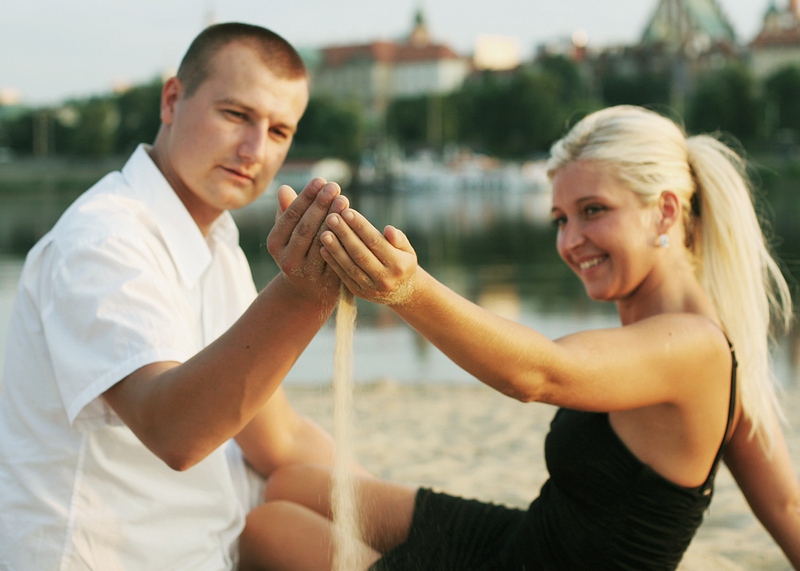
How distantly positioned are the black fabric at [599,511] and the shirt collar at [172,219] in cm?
117

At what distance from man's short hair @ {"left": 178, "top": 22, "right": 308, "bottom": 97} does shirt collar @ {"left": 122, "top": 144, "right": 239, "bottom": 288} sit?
0.31 meters

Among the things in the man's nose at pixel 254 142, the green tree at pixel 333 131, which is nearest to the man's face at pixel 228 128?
the man's nose at pixel 254 142

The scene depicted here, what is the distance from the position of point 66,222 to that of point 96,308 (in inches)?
13.1

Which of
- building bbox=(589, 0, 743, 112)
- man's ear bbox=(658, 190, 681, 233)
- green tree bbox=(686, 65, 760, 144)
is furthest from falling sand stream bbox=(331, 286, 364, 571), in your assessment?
building bbox=(589, 0, 743, 112)

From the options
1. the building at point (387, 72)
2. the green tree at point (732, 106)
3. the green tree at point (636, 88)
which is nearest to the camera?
the green tree at point (732, 106)

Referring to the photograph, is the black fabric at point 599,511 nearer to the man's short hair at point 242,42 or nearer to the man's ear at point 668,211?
the man's ear at point 668,211

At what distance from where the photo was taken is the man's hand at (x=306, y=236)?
1891mm

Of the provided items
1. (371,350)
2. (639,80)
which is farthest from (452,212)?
(639,80)

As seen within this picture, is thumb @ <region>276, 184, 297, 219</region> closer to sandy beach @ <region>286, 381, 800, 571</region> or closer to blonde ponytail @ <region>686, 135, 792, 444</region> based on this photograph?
blonde ponytail @ <region>686, 135, 792, 444</region>

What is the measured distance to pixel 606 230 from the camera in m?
2.83

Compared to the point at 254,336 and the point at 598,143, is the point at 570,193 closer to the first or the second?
the point at 598,143

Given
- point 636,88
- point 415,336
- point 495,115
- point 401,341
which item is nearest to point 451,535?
point 401,341

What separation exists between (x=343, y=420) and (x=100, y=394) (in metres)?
0.58

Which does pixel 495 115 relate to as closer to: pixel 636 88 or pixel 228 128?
pixel 636 88
